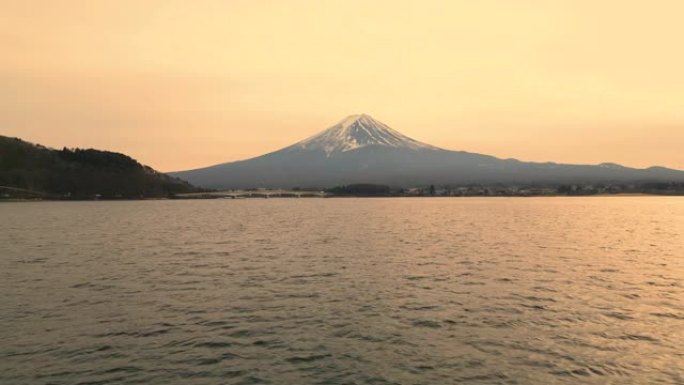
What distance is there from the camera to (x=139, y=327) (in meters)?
25.4

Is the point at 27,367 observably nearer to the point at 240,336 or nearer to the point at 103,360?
the point at 103,360

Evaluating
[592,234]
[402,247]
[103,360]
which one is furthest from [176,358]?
[592,234]

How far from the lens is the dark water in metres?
19.2

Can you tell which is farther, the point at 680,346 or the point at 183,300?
the point at 183,300

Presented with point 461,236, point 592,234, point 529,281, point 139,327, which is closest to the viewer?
point 139,327

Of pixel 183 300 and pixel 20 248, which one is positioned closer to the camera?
pixel 183 300

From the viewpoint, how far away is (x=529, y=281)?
37.9 metres

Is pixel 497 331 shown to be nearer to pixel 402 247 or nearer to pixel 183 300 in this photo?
pixel 183 300

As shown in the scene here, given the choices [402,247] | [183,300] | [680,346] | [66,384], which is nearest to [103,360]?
[66,384]

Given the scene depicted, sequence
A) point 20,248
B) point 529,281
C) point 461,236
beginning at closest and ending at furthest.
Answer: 1. point 529,281
2. point 20,248
3. point 461,236

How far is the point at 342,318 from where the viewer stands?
26.9 metres

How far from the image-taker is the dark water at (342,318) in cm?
1923

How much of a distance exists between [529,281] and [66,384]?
1257 inches

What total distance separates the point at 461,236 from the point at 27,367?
Answer: 2485 inches
